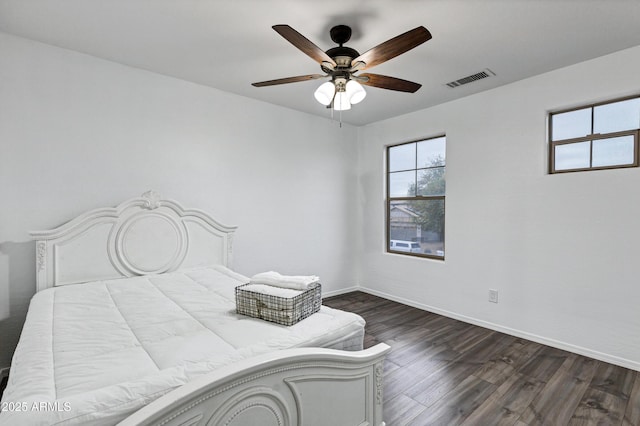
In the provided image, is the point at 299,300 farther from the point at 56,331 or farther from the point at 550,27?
the point at 550,27

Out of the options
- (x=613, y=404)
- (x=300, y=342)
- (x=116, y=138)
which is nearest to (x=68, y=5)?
(x=116, y=138)

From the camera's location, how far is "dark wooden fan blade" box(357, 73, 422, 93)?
2.12m

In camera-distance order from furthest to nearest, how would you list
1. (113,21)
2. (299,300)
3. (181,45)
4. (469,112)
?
(469,112)
(181,45)
(113,21)
(299,300)

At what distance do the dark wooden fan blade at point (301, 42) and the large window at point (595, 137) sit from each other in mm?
2293

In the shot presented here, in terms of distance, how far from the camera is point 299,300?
60.4 inches

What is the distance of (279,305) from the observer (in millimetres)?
1492

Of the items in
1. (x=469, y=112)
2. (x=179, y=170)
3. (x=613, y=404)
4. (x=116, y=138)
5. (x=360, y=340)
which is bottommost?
(x=613, y=404)

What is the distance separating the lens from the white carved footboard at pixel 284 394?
890 mm

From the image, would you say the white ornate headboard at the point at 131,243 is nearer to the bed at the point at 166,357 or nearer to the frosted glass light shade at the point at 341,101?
the bed at the point at 166,357

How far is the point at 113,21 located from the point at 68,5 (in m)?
0.24

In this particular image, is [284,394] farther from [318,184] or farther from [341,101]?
[318,184]

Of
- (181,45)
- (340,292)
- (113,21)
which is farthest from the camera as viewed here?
(340,292)

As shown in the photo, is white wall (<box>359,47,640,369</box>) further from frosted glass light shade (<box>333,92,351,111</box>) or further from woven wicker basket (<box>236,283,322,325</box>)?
woven wicker basket (<box>236,283,322,325</box>)

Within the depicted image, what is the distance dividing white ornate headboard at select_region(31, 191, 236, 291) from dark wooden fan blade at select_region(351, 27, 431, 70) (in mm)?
2073
